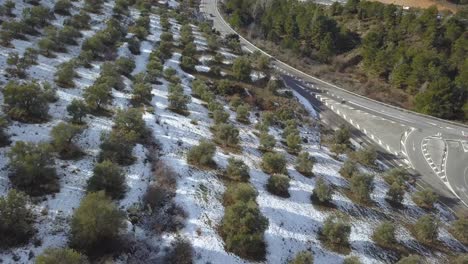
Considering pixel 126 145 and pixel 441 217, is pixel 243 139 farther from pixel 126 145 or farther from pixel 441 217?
pixel 441 217

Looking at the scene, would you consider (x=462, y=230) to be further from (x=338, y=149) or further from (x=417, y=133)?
(x=417, y=133)

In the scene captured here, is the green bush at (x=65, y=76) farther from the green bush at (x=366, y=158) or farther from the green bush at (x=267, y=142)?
the green bush at (x=366, y=158)

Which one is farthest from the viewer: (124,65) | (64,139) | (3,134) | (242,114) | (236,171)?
(124,65)

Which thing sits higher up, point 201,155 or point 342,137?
point 342,137

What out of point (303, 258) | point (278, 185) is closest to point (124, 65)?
point (278, 185)

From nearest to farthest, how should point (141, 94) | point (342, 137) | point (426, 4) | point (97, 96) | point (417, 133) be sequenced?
point (97, 96)
point (141, 94)
point (342, 137)
point (417, 133)
point (426, 4)

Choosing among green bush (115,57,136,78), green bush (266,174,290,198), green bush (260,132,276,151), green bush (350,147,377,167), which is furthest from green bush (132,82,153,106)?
green bush (350,147,377,167)

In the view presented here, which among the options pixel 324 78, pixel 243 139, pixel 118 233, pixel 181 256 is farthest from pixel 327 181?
pixel 324 78
